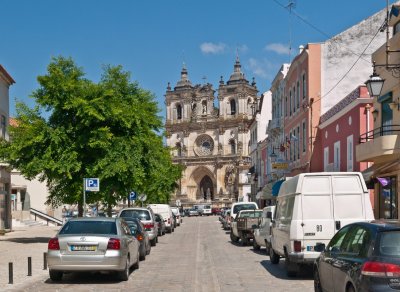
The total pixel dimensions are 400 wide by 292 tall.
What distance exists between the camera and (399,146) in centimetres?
2439

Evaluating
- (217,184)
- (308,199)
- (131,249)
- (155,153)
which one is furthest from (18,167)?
(217,184)

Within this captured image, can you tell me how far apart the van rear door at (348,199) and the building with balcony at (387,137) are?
352 inches

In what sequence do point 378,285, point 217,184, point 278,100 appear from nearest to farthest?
point 378,285
point 278,100
point 217,184

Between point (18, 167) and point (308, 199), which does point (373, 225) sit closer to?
point (308, 199)

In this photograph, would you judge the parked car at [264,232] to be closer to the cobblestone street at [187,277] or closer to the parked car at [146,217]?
the cobblestone street at [187,277]

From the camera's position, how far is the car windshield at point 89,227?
15195 millimetres

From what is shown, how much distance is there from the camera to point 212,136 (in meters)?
118

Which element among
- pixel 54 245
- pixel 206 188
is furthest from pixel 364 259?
pixel 206 188

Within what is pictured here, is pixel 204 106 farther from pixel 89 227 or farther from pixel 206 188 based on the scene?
pixel 89 227

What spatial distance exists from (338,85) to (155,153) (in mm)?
14469

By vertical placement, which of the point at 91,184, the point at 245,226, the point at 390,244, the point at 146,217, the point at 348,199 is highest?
the point at 91,184

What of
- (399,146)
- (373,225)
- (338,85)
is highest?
(338,85)

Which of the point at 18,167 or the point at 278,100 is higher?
the point at 278,100

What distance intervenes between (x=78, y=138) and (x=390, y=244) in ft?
75.2
